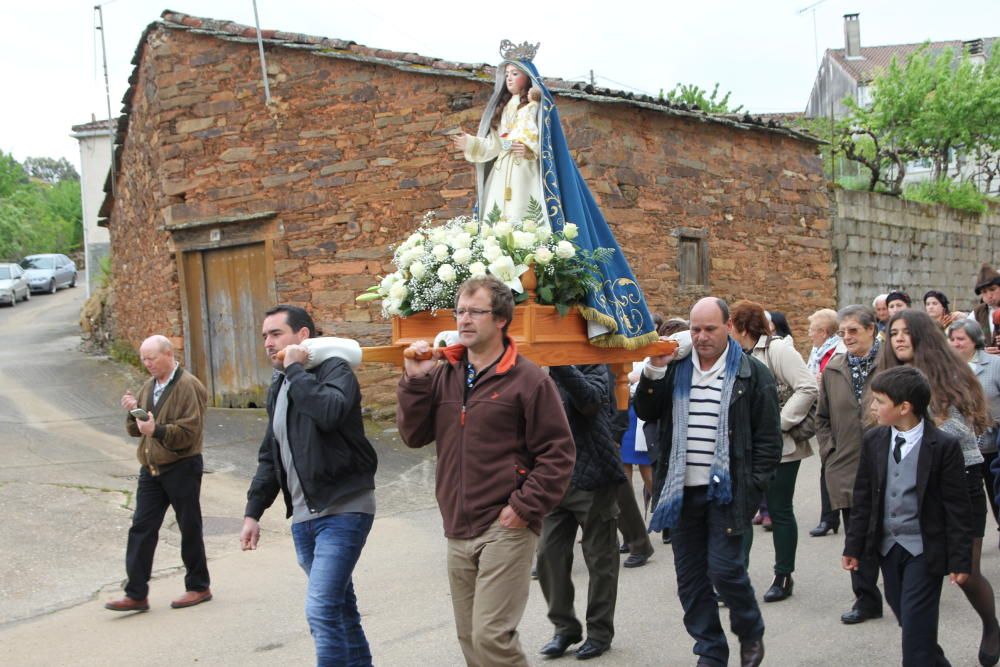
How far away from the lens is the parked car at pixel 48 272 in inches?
1357

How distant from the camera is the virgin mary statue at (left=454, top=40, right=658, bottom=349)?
5070mm

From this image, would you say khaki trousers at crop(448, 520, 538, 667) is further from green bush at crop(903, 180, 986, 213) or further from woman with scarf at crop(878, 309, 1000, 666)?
green bush at crop(903, 180, 986, 213)

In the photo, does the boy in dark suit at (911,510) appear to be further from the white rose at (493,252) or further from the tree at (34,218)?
the tree at (34,218)

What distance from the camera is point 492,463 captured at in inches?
156

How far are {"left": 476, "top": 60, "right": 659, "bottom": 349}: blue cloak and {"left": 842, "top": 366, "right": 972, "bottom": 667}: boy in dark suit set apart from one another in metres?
1.15

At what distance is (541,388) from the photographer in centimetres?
399

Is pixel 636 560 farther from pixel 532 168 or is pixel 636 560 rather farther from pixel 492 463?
pixel 492 463

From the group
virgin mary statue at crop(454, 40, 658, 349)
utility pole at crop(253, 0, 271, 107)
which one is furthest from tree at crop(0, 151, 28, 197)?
virgin mary statue at crop(454, 40, 658, 349)

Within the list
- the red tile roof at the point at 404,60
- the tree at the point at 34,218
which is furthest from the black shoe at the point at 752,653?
the tree at the point at 34,218

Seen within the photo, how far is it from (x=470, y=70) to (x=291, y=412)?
8.40 m

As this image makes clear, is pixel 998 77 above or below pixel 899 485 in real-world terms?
above

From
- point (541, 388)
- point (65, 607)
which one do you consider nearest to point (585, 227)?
point (541, 388)

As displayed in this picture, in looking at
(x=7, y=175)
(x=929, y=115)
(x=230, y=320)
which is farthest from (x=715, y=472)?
(x=7, y=175)

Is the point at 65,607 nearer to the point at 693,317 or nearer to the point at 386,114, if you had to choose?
the point at 693,317
